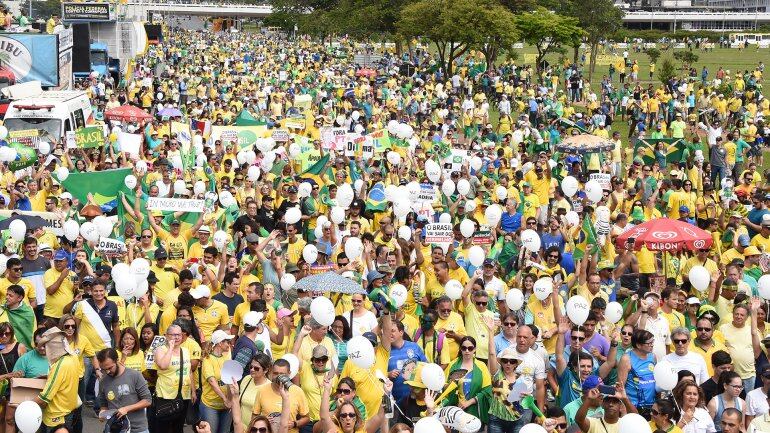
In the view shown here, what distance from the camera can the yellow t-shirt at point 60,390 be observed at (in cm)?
862

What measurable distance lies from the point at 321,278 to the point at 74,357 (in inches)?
84.4

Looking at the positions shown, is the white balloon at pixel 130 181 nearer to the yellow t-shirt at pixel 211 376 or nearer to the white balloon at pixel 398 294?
the white balloon at pixel 398 294

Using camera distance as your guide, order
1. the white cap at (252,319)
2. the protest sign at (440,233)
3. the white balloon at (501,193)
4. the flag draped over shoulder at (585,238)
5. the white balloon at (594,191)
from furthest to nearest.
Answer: the white balloon at (501,193), the white balloon at (594,191), the flag draped over shoulder at (585,238), the protest sign at (440,233), the white cap at (252,319)

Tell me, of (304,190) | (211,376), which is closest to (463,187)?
(304,190)

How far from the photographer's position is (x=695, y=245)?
472 inches

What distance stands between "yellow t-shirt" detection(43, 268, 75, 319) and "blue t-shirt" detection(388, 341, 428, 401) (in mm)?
3580

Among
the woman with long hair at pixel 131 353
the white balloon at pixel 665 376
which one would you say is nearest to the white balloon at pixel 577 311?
the white balloon at pixel 665 376

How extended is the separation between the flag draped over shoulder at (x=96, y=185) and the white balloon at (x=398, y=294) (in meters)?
6.12

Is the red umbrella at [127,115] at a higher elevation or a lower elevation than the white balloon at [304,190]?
higher

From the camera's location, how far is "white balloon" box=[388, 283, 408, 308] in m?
10.2

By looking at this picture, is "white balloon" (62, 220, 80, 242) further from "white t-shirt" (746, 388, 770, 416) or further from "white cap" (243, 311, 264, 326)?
"white t-shirt" (746, 388, 770, 416)

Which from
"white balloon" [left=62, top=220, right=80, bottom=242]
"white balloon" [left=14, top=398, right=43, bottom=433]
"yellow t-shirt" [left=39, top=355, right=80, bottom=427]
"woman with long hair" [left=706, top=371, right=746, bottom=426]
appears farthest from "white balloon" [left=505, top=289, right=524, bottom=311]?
"white balloon" [left=62, top=220, right=80, bottom=242]

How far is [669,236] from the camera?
12.1m

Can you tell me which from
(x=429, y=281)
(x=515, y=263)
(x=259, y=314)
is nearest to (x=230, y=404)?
(x=259, y=314)
